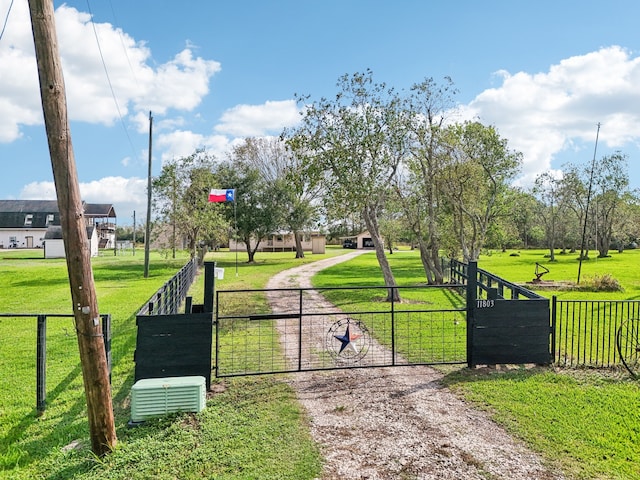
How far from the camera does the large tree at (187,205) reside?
91.4 feet

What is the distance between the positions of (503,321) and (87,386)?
5.45 metres

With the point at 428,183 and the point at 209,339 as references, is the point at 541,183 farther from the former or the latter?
the point at 209,339

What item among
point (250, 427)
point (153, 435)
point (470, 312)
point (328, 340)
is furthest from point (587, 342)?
point (153, 435)

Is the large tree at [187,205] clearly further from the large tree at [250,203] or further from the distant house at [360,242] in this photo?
the distant house at [360,242]

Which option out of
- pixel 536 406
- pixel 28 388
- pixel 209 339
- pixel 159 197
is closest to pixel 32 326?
pixel 28 388

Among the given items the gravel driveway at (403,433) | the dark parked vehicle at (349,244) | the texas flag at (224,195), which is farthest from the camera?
the dark parked vehicle at (349,244)

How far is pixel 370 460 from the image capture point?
4.20 meters

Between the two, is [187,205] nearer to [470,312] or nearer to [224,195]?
[224,195]

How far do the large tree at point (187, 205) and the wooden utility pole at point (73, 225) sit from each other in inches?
920

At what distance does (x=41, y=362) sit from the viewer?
5.36m

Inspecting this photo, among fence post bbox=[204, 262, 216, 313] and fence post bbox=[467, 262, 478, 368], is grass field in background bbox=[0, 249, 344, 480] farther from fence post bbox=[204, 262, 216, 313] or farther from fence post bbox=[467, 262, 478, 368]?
fence post bbox=[467, 262, 478, 368]

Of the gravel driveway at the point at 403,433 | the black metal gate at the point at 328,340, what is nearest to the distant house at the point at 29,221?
the black metal gate at the point at 328,340

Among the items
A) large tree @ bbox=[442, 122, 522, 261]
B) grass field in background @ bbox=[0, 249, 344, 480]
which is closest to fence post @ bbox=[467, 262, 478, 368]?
grass field in background @ bbox=[0, 249, 344, 480]

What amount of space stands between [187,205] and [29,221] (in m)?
44.1
